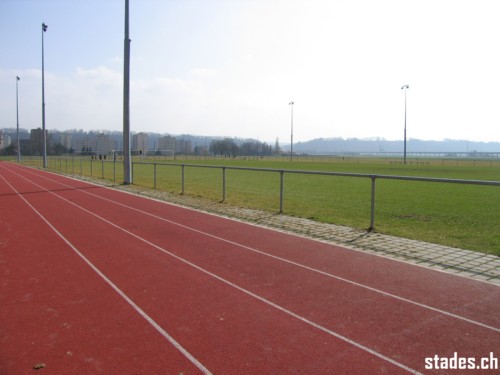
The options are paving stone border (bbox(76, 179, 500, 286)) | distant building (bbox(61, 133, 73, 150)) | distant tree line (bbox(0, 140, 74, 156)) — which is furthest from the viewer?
distant building (bbox(61, 133, 73, 150))

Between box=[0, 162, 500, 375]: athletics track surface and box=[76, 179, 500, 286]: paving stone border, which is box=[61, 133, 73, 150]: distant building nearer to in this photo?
box=[76, 179, 500, 286]: paving stone border

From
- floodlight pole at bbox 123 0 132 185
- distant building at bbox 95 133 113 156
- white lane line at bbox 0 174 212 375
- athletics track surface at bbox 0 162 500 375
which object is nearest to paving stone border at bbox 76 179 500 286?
athletics track surface at bbox 0 162 500 375

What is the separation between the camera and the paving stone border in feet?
20.0

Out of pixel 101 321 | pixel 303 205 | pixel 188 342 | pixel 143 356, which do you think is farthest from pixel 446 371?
pixel 303 205

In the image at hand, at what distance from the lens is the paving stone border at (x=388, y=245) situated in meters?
6.11

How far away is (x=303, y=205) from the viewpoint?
13.1 m

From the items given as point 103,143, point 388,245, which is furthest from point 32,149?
point 388,245

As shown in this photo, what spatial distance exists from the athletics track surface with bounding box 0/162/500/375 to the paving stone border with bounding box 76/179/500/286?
423 mm

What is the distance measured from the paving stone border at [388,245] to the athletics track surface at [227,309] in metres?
0.42

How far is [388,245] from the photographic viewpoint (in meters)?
7.57

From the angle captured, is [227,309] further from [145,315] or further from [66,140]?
[66,140]

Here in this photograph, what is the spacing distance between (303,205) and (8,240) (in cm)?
803

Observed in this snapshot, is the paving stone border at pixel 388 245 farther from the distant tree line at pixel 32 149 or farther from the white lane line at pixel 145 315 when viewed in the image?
the distant tree line at pixel 32 149

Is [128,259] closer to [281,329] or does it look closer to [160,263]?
[160,263]
